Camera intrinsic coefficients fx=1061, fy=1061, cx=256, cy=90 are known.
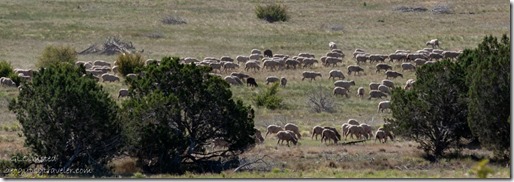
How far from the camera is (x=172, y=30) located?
222 ft

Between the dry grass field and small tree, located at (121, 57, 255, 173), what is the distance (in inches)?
30.3

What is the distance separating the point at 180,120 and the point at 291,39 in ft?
127

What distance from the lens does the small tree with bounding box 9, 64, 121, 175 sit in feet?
83.8

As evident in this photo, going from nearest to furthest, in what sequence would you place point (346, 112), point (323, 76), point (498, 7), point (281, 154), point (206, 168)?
point (206, 168), point (281, 154), point (346, 112), point (323, 76), point (498, 7)

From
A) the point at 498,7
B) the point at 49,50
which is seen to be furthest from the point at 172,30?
the point at 498,7

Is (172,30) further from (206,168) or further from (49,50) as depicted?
(206,168)

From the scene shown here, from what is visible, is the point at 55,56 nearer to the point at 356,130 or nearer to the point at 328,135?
the point at 356,130

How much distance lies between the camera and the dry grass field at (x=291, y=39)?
27641 mm

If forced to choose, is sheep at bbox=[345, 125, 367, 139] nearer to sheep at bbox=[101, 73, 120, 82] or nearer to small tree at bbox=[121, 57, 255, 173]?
small tree at bbox=[121, 57, 255, 173]

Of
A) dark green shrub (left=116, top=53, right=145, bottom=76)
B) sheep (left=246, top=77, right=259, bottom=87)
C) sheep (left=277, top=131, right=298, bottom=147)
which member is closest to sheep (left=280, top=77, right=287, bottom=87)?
sheep (left=246, top=77, right=259, bottom=87)

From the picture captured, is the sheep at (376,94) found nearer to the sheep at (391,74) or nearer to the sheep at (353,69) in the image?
the sheep at (391,74)

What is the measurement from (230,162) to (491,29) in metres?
43.8

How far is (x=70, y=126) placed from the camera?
84.1 ft

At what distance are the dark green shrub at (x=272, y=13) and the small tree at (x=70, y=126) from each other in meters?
48.8
